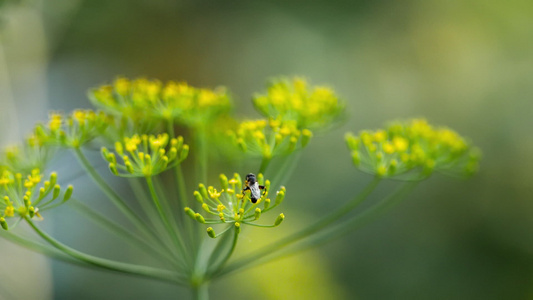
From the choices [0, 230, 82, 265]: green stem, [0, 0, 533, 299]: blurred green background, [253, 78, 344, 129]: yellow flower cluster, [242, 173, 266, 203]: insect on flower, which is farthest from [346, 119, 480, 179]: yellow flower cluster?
[0, 0, 533, 299]: blurred green background

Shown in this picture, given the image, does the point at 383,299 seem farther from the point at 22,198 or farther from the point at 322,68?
the point at 22,198

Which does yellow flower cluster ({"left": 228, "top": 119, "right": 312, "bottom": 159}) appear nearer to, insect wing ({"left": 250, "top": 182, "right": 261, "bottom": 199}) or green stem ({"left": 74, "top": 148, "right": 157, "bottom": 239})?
insect wing ({"left": 250, "top": 182, "right": 261, "bottom": 199})

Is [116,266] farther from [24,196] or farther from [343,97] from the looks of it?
[343,97]

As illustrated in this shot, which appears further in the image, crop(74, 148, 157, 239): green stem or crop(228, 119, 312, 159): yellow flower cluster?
crop(74, 148, 157, 239): green stem

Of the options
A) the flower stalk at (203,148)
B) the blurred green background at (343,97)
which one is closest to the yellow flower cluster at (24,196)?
the flower stalk at (203,148)

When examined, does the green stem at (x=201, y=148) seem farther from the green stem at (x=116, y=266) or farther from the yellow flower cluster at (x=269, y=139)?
the green stem at (x=116, y=266)

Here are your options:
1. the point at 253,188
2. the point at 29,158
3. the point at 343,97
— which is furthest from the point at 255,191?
the point at 343,97
